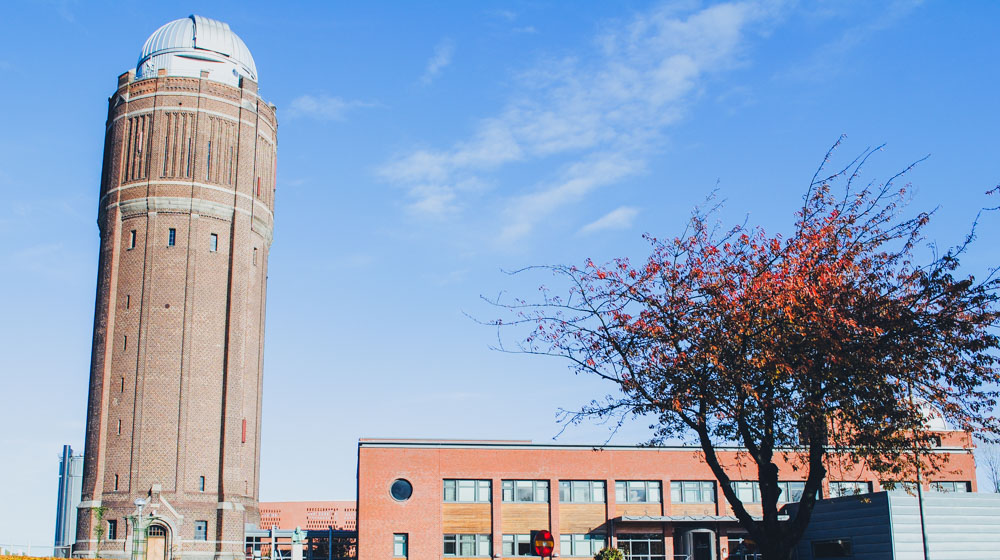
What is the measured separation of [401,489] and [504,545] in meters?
5.65

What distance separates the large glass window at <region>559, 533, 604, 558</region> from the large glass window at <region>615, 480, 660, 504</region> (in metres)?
2.21

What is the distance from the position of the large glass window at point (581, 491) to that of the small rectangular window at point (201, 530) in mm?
19402

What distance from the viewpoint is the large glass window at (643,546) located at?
46250 millimetres

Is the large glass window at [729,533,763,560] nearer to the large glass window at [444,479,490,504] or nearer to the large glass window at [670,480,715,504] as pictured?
the large glass window at [670,480,715,504]

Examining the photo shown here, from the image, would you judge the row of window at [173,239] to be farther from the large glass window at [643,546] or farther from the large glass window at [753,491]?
the large glass window at [753,491]

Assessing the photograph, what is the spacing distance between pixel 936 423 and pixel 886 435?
39.5 metres

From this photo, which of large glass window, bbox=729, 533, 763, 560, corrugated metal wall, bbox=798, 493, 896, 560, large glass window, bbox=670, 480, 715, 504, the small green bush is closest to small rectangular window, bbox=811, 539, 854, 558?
corrugated metal wall, bbox=798, 493, 896, 560

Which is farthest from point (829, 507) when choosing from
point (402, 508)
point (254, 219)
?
point (254, 219)

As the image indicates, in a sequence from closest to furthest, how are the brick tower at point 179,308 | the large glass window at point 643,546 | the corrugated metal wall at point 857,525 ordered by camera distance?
the corrugated metal wall at point 857,525
the large glass window at point 643,546
the brick tower at point 179,308

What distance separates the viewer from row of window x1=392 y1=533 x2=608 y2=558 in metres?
44.3

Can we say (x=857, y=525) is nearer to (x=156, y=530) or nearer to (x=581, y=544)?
(x=581, y=544)

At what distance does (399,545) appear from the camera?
1740 inches

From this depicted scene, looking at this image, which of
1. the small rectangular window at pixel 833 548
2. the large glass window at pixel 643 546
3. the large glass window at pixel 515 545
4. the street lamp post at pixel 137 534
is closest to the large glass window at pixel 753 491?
the large glass window at pixel 643 546

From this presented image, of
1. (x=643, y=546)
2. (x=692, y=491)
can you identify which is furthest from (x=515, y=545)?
(x=692, y=491)
